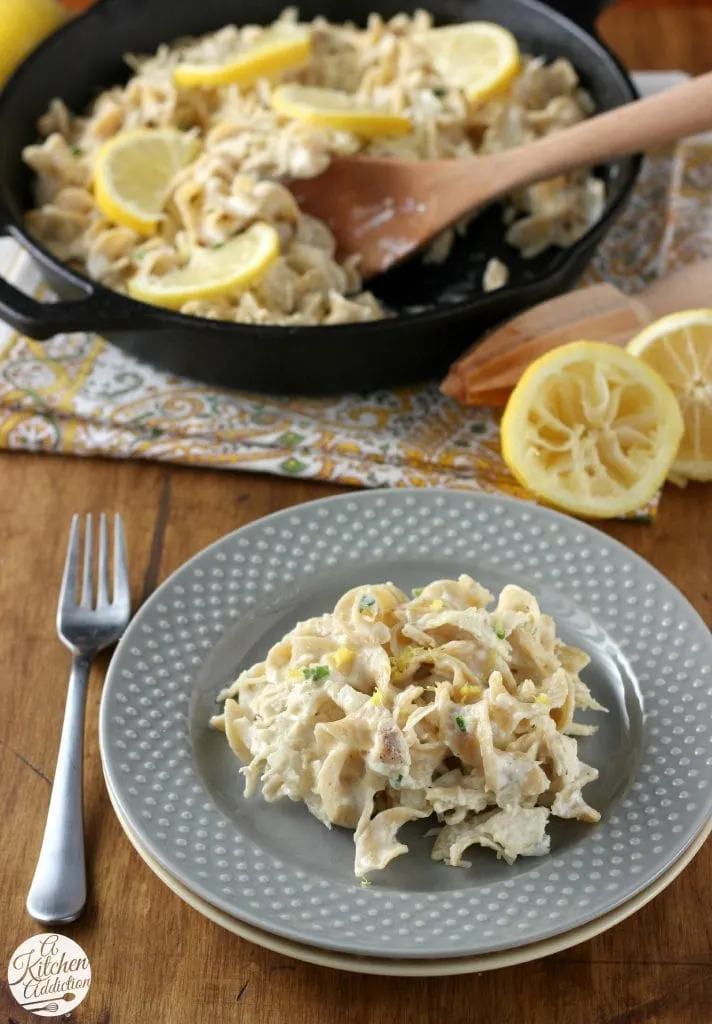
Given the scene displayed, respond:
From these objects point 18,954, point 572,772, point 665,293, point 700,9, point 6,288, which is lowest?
point 700,9

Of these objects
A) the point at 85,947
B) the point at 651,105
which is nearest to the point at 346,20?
the point at 651,105

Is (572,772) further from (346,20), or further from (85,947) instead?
(346,20)

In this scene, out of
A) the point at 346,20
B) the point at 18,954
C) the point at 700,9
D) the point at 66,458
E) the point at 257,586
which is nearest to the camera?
the point at 18,954

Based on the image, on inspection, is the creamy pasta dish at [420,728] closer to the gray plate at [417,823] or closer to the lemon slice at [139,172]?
the gray plate at [417,823]

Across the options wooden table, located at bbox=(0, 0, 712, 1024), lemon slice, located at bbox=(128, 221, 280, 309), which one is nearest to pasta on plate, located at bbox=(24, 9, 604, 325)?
lemon slice, located at bbox=(128, 221, 280, 309)

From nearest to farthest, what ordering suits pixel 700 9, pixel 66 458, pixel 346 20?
pixel 66 458 → pixel 346 20 → pixel 700 9

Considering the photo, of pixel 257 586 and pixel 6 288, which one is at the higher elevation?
pixel 6 288

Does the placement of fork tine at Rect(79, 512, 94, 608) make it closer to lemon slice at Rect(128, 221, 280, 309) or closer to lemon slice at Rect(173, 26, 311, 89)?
lemon slice at Rect(128, 221, 280, 309)
